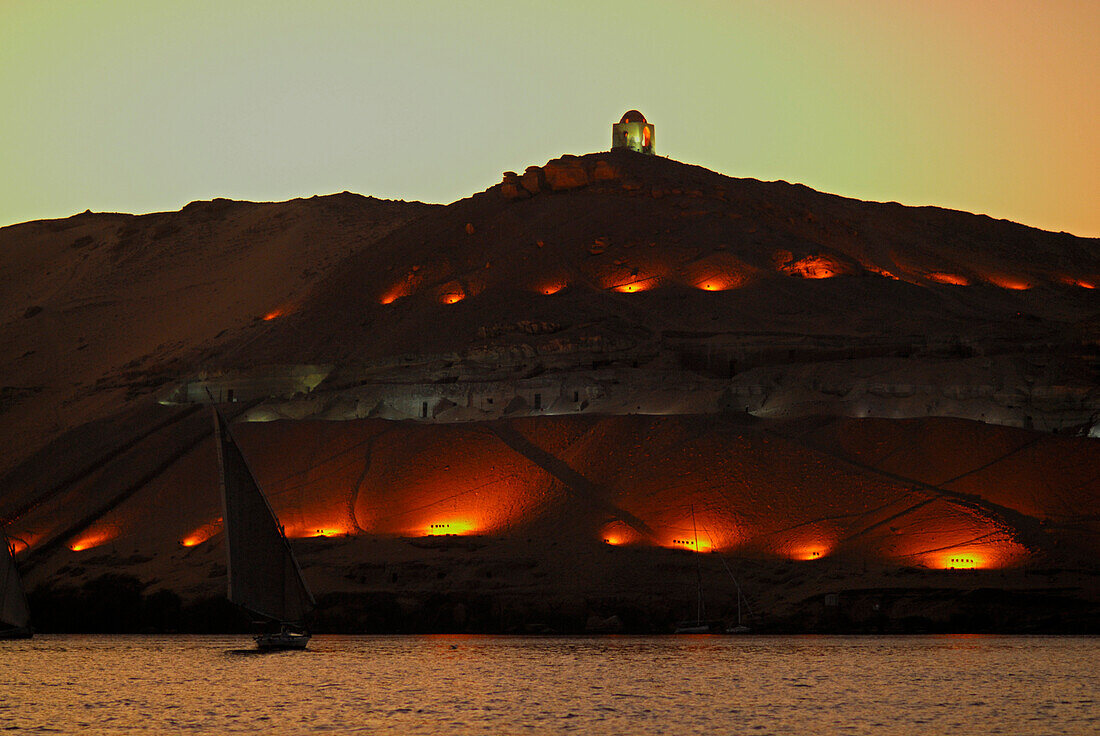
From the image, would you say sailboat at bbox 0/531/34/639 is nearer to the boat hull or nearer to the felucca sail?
the boat hull

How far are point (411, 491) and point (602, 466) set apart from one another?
930cm

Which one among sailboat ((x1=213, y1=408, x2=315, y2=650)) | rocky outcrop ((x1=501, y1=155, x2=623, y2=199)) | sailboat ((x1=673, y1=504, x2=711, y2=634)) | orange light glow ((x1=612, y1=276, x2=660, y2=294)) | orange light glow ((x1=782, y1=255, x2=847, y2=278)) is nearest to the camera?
sailboat ((x1=213, y1=408, x2=315, y2=650))

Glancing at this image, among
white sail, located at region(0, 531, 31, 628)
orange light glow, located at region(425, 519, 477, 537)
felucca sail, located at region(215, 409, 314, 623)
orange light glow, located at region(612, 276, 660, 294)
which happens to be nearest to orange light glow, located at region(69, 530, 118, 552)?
white sail, located at region(0, 531, 31, 628)

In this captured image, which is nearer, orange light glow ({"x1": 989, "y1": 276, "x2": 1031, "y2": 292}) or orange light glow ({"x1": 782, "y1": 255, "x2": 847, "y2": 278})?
orange light glow ({"x1": 782, "y1": 255, "x2": 847, "y2": 278})

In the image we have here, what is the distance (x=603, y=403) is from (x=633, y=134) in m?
46.5

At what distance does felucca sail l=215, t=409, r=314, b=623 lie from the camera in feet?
174

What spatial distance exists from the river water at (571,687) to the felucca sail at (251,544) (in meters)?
2.53

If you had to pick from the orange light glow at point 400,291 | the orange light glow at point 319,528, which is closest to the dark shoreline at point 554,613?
the orange light glow at point 319,528

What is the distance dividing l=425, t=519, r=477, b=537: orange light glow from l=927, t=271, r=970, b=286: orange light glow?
A: 46.0 meters

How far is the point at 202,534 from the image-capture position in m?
78.1

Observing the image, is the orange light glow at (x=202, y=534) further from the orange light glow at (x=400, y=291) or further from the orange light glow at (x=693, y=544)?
the orange light glow at (x=400, y=291)

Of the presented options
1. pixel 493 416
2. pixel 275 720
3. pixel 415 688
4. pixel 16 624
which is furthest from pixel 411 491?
pixel 275 720

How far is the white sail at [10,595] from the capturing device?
63.5m

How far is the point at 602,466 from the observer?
255 feet
